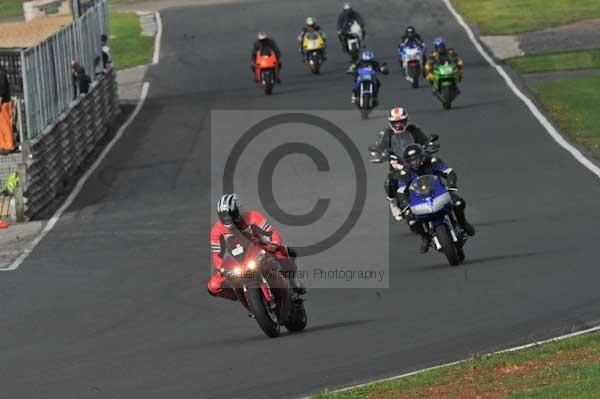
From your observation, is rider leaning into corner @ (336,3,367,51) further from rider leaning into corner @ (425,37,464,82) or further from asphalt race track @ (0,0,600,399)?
rider leaning into corner @ (425,37,464,82)

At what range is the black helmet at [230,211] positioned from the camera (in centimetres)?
1491

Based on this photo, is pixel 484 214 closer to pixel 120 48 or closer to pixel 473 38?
pixel 473 38

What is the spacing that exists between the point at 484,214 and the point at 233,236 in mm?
8514

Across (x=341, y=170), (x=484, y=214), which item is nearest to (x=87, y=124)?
(x=341, y=170)

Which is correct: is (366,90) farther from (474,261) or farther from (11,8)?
(11,8)

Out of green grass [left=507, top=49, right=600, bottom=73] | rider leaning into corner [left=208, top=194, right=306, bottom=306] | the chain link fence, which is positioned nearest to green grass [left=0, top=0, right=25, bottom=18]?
the chain link fence

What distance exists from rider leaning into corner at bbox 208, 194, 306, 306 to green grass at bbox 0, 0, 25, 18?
51.1 metres

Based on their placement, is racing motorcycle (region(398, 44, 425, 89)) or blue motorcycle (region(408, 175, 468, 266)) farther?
racing motorcycle (region(398, 44, 425, 89))

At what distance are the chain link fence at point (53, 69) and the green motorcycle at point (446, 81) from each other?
26.7 feet

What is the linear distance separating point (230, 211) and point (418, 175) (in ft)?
16.2

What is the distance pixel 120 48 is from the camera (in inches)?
2037

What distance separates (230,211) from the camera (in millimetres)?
14906

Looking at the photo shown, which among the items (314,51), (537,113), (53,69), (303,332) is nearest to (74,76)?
(53,69)

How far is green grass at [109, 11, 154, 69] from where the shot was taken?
49219mm
